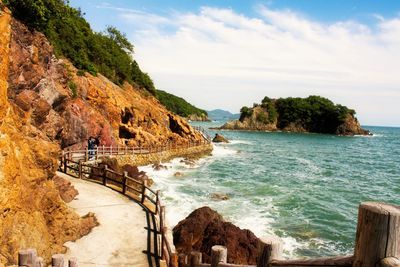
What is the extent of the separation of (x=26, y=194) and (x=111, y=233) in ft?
11.4

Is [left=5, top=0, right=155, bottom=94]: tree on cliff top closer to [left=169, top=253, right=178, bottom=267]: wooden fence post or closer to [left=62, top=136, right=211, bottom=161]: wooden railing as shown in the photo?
[left=62, top=136, right=211, bottom=161]: wooden railing

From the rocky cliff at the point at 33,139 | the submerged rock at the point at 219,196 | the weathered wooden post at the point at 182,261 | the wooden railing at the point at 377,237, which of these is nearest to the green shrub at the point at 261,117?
the rocky cliff at the point at 33,139

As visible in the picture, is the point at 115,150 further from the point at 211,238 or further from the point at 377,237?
the point at 377,237

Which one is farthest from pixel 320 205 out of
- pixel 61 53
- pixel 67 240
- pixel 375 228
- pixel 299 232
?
pixel 61 53

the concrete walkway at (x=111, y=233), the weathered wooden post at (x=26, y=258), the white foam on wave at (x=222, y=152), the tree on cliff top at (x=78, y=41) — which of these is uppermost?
the tree on cliff top at (x=78, y=41)

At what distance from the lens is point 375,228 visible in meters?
2.10

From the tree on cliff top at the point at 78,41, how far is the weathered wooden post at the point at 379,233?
2698 centimetres

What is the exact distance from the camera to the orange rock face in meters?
8.09

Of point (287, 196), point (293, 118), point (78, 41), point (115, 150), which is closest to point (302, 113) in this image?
point (293, 118)

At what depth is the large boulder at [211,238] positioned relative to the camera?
12055mm

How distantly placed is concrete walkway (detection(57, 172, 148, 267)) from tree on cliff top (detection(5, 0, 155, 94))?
55.1ft

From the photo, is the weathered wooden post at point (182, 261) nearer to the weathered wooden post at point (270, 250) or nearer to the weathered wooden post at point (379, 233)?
the weathered wooden post at point (270, 250)

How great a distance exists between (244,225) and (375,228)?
17.3 meters

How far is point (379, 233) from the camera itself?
6.86 ft
